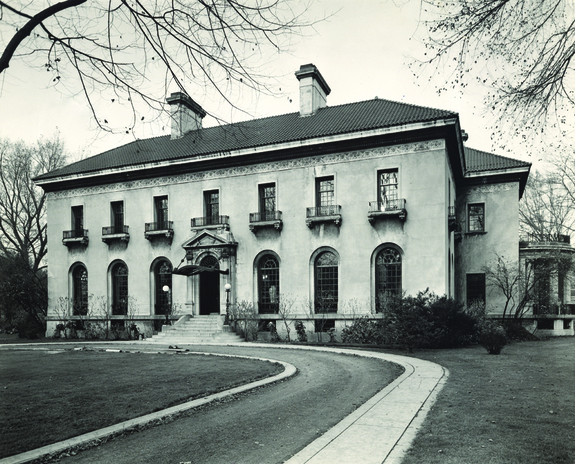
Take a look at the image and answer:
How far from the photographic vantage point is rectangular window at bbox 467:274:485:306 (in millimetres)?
30750

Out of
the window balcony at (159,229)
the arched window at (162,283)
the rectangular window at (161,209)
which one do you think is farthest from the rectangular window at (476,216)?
the rectangular window at (161,209)

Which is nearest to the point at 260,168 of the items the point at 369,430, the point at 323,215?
the point at 323,215

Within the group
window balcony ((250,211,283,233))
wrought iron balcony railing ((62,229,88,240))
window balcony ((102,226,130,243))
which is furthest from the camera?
wrought iron balcony railing ((62,229,88,240))

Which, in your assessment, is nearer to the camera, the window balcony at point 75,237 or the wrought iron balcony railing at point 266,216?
the wrought iron balcony railing at point 266,216

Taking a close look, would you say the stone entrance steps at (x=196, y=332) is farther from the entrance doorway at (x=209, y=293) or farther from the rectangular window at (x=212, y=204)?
the rectangular window at (x=212, y=204)

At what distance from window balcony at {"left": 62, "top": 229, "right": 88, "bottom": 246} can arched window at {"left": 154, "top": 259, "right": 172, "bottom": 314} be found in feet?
19.1

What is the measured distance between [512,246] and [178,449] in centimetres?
2806

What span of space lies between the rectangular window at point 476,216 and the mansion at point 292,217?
0.09 m

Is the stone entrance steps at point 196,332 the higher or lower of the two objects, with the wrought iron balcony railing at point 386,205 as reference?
lower

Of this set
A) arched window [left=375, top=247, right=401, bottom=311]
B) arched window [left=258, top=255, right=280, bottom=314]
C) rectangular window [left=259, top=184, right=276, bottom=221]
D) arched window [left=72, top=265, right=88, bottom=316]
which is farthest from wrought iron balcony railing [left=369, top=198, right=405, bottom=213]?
arched window [left=72, top=265, right=88, bottom=316]

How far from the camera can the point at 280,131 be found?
1161 inches

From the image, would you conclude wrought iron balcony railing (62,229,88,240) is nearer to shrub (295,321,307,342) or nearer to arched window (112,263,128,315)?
arched window (112,263,128,315)

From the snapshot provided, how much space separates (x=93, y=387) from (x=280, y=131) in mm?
20794

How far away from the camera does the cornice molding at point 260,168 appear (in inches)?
983
